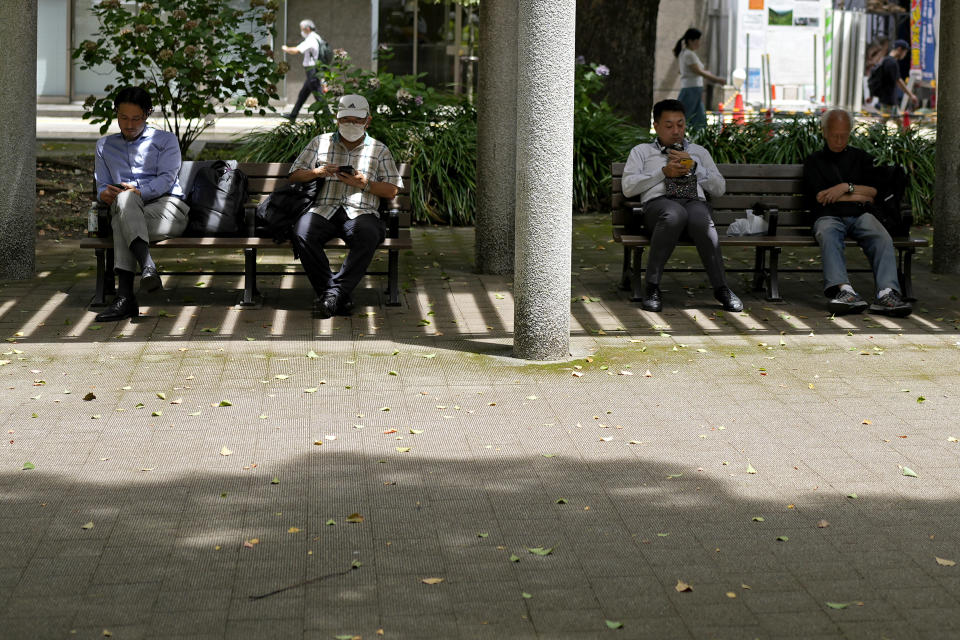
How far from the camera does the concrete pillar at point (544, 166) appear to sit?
7.50 meters

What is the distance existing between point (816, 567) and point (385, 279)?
6.14 metres

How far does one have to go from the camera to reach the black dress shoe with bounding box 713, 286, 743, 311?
9.20 metres

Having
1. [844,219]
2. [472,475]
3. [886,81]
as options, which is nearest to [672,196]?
[844,219]

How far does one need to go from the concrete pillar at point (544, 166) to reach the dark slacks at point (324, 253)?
1.60 metres

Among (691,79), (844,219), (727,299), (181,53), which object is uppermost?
(691,79)

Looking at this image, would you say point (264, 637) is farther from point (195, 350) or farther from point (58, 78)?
point (58, 78)

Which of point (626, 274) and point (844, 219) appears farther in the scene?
point (626, 274)

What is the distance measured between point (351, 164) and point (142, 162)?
137cm

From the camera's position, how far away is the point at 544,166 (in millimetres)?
7520

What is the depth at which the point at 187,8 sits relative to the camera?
13.6m

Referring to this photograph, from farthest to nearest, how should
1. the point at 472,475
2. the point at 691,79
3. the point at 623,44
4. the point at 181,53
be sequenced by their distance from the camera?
the point at 691,79
the point at 623,44
the point at 181,53
the point at 472,475

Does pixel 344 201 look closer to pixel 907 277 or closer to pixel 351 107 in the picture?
pixel 351 107

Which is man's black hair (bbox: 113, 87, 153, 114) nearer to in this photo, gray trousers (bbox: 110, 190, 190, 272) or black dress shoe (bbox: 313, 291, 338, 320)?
gray trousers (bbox: 110, 190, 190, 272)

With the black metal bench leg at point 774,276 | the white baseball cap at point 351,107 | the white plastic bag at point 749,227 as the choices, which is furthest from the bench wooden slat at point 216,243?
the black metal bench leg at point 774,276
